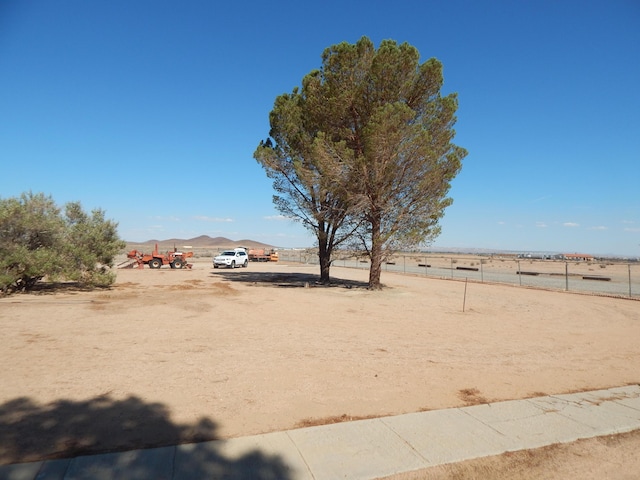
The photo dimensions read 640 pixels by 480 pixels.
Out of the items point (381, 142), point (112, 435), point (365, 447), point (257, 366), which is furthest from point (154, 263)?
point (365, 447)

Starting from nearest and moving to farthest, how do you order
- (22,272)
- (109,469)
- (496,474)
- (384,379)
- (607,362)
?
1. (109,469)
2. (496,474)
3. (384,379)
4. (607,362)
5. (22,272)

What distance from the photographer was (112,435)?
404cm

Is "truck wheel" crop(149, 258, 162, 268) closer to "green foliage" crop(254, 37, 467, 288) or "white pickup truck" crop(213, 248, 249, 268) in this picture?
"white pickup truck" crop(213, 248, 249, 268)

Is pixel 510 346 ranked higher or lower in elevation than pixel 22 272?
lower

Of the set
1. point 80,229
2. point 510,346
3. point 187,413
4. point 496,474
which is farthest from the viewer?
point 80,229

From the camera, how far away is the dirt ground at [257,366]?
4.35m

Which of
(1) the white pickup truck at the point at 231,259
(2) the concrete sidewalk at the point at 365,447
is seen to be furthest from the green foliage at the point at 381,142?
(1) the white pickup truck at the point at 231,259

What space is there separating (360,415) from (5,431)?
13.0 ft

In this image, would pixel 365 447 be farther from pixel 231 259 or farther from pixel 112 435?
pixel 231 259

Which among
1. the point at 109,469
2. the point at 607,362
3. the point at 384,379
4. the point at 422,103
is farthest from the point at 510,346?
the point at 422,103

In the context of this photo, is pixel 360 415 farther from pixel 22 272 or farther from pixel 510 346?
pixel 22 272

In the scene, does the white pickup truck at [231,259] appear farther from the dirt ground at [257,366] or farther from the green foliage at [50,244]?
the dirt ground at [257,366]

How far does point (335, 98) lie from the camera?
1952cm

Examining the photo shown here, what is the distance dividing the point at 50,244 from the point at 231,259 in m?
25.0
